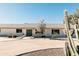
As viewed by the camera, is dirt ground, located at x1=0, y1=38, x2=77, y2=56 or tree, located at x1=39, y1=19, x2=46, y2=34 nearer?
dirt ground, located at x1=0, y1=38, x2=77, y2=56

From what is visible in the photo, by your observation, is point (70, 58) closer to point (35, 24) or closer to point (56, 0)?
point (56, 0)

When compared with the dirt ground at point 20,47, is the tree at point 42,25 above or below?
above

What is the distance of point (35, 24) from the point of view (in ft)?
58.2

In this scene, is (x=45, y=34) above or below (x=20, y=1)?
below

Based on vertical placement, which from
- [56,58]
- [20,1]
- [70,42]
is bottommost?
[56,58]

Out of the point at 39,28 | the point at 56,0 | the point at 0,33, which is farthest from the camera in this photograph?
the point at 0,33

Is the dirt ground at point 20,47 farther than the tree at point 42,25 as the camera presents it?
No

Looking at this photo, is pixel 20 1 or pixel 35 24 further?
pixel 35 24

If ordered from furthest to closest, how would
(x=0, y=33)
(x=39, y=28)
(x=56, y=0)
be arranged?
(x=0, y=33), (x=39, y=28), (x=56, y=0)

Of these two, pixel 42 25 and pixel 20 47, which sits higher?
pixel 42 25

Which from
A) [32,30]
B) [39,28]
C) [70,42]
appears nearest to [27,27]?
[32,30]

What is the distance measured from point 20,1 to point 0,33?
15.1m

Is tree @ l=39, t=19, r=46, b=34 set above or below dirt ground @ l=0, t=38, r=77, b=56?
above

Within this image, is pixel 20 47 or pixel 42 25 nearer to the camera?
pixel 20 47
